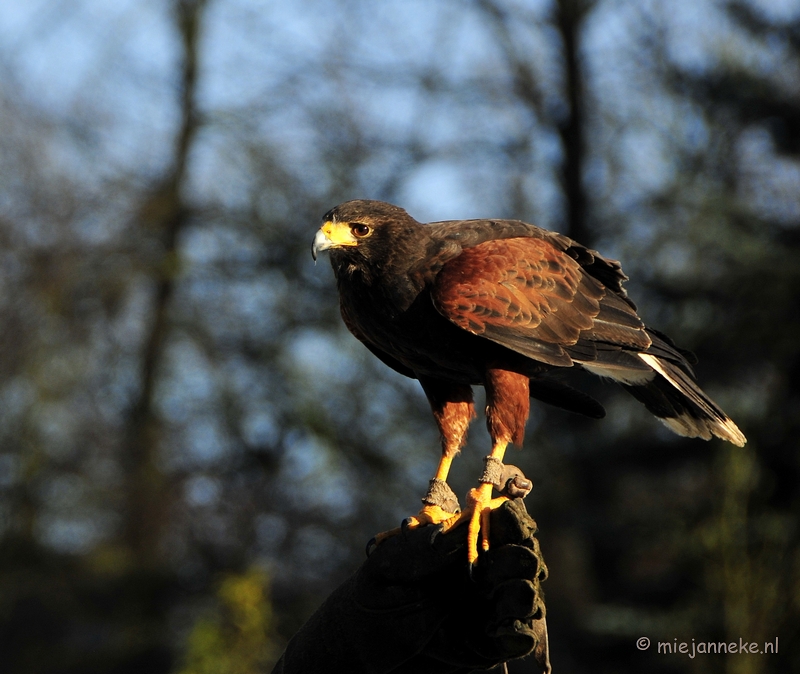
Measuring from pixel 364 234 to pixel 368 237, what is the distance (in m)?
0.02

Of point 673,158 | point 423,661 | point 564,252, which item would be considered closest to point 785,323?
point 673,158

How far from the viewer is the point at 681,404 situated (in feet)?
14.0

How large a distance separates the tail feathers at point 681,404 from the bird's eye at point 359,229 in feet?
4.29

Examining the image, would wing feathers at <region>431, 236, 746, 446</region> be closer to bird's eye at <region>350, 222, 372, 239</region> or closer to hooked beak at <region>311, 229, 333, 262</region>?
bird's eye at <region>350, 222, 372, 239</region>

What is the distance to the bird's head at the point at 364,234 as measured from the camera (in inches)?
152

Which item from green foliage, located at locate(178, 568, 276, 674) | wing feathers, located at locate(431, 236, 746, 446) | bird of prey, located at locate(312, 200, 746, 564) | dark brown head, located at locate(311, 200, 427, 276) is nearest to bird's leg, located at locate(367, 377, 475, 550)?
bird of prey, located at locate(312, 200, 746, 564)

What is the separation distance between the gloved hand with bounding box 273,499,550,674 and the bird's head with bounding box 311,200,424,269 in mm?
1148

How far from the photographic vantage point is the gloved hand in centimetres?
320

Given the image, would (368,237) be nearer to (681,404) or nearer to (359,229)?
(359,229)

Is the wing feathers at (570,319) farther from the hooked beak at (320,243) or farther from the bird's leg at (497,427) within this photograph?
the hooked beak at (320,243)

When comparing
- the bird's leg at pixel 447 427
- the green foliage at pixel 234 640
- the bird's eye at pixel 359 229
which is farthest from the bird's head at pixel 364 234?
the green foliage at pixel 234 640

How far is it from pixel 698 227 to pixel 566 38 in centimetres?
530

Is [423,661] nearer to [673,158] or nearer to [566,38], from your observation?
[673,158]

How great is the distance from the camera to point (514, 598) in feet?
9.66
